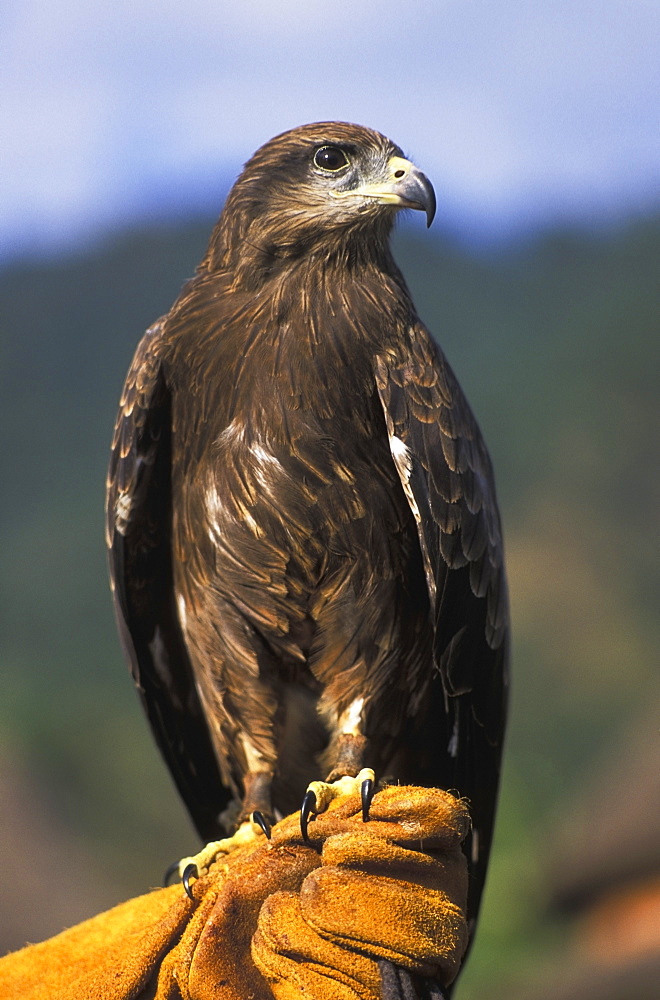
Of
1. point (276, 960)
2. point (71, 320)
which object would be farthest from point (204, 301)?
point (71, 320)

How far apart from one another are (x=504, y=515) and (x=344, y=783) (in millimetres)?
29417

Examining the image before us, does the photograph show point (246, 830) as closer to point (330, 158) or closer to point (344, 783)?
point (344, 783)

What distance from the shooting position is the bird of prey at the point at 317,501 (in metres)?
3.21

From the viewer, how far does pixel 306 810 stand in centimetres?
278

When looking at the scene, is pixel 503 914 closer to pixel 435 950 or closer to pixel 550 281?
pixel 435 950

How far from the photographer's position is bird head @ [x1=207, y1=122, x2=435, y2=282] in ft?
11.1

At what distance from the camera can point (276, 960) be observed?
254 centimetres

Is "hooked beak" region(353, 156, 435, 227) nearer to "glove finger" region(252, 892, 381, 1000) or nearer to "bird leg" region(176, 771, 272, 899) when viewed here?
"bird leg" region(176, 771, 272, 899)

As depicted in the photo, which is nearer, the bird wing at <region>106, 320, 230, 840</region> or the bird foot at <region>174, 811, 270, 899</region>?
the bird foot at <region>174, 811, 270, 899</region>

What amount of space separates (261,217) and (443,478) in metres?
1.05

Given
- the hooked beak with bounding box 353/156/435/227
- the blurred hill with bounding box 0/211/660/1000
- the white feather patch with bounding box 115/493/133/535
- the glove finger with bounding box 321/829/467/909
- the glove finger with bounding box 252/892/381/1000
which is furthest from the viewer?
the blurred hill with bounding box 0/211/660/1000

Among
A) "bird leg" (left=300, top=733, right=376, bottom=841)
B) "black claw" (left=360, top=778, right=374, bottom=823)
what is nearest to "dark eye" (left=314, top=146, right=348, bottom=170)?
"bird leg" (left=300, top=733, right=376, bottom=841)

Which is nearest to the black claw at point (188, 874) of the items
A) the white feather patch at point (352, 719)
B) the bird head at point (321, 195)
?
the white feather patch at point (352, 719)

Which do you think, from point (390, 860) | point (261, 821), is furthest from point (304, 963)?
point (261, 821)
